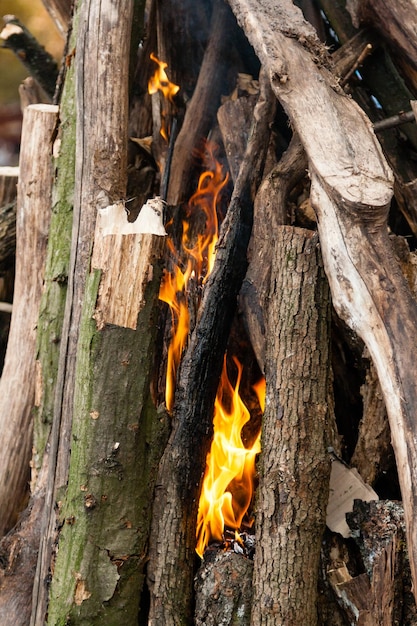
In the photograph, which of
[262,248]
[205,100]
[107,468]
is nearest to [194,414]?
[107,468]

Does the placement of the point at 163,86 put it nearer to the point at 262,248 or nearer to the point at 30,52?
the point at 30,52

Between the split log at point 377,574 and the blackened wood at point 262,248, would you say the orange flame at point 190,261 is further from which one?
the split log at point 377,574

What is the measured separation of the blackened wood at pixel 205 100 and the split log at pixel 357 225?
113cm

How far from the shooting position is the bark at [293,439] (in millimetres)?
2711

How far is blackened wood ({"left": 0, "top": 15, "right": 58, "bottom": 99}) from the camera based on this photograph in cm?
496

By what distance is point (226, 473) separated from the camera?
3.28m

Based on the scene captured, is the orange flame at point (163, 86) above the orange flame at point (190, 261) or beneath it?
above

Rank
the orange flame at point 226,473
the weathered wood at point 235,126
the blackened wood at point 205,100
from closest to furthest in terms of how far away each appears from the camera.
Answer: the orange flame at point 226,473 → the weathered wood at point 235,126 → the blackened wood at point 205,100

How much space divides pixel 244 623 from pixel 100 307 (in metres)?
1.44

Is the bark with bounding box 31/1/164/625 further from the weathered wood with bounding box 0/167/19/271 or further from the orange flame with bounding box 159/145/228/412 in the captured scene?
the weathered wood with bounding box 0/167/19/271

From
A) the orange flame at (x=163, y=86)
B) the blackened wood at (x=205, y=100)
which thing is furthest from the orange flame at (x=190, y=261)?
the orange flame at (x=163, y=86)

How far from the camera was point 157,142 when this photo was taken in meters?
4.45

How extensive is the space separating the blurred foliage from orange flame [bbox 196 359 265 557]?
4575 millimetres

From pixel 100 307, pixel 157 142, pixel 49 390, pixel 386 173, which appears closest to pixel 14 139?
pixel 157 142
